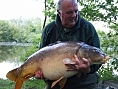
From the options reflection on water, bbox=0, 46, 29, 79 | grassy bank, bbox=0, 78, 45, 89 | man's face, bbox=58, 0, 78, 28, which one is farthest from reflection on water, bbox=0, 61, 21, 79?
man's face, bbox=58, 0, 78, 28

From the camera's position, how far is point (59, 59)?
2.25 m

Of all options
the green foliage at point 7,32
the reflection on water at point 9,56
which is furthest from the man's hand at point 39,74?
the green foliage at point 7,32

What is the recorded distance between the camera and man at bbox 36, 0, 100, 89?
2.28 metres

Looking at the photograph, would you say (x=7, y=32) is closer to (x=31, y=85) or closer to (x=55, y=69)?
(x=31, y=85)

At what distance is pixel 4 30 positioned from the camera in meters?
9.70

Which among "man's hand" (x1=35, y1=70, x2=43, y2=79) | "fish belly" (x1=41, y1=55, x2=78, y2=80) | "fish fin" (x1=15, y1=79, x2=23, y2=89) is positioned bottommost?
"fish fin" (x1=15, y1=79, x2=23, y2=89)

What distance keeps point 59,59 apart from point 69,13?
1.22 ft

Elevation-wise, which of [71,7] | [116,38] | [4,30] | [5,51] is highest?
[71,7]

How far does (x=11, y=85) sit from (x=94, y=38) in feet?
13.4

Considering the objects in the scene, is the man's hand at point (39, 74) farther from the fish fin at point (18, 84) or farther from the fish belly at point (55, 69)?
the fish fin at point (18, 84)

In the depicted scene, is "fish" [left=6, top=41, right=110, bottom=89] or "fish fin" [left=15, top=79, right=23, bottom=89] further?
"fish fin" [left=15, top=79, right=23, bottom=89]

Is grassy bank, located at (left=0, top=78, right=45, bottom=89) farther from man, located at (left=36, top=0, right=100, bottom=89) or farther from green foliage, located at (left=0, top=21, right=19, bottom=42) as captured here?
green foliage, located at (left=0, top=21, right=19, bottom=42)

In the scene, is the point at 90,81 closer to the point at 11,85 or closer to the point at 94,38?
the point at 94,38

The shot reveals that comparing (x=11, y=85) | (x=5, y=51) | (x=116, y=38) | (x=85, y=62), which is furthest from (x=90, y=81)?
(x=5, y=51)
